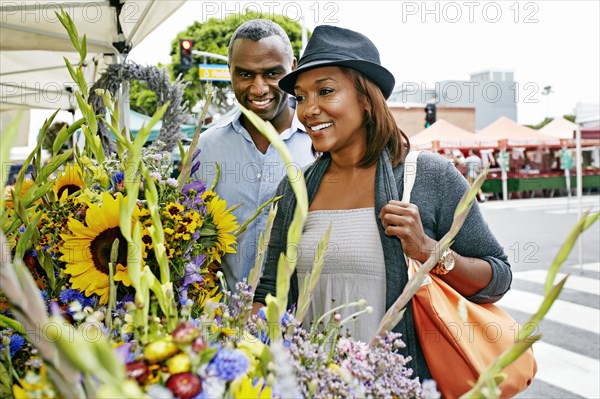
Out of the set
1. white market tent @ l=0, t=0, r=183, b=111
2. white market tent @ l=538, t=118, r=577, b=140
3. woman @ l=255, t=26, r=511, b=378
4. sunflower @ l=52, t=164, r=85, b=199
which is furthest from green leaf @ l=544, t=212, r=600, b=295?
white market tent @ l=538, t=118, r=577, b=140

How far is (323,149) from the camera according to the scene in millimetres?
1604

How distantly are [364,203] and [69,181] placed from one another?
756 mm

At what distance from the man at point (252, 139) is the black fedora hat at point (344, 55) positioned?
1.39ft

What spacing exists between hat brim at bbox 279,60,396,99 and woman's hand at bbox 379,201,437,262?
1.38 ft

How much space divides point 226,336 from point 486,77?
167ft

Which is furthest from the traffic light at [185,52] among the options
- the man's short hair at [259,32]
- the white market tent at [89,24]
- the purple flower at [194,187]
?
the purple flower at [194,187]

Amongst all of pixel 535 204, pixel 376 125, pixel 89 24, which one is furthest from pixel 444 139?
pixel 376 125

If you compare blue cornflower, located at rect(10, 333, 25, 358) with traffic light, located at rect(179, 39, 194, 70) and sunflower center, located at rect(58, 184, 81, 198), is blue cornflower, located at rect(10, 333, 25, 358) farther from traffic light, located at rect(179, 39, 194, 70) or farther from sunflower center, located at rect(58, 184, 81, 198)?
traffic light, located at rect(179, 39, 194, 70)

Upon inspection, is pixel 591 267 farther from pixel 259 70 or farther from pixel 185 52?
pixel 185 52

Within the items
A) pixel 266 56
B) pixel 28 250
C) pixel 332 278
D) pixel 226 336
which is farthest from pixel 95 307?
pixel 266 56

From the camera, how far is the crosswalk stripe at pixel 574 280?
6.98 m

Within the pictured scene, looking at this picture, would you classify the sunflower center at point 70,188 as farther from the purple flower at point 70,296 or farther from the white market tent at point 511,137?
the white market tent at point 511,137

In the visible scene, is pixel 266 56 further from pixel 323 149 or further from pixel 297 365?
pixel 297 365

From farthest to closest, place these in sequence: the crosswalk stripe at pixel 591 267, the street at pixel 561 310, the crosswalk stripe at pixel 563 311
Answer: the crosswalk stripe at pixel 591 267 → the crosswalk stripe at pixel 563 311 → the street at pixel 561 310
